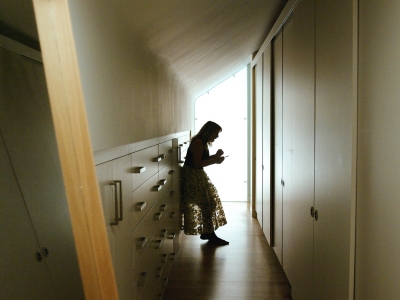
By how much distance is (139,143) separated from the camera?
87.0 inches

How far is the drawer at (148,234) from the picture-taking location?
2109 mm

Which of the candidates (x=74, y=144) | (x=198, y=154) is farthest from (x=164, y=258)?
(x=74, y=144)

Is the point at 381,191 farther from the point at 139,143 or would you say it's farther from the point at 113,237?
the point at 139,143

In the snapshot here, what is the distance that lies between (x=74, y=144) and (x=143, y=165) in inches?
65.9

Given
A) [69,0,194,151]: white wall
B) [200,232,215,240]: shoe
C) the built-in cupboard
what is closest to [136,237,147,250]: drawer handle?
[69,0,194,151]: white wall

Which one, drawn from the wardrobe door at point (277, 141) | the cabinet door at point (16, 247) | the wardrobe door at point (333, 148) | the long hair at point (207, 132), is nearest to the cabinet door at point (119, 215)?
the cabinet door at point (16, 247)

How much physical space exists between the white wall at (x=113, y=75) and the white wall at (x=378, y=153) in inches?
38.7

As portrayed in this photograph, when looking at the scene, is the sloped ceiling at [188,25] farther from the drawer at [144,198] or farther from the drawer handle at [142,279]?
the drawer handle at [142,279]

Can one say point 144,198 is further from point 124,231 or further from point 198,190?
point 198,190

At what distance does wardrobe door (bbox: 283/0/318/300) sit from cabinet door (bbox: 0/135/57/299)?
1.73m

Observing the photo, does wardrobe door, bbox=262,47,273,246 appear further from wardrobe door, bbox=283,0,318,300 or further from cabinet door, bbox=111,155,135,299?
cabinet door, bbox=111,155,135,299

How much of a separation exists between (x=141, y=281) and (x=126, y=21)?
4.39ft

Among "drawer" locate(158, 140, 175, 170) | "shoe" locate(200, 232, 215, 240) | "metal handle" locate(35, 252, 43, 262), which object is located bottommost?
"shoe" locate(200, 232, 215, 240)

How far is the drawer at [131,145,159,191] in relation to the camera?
208 centimetres
